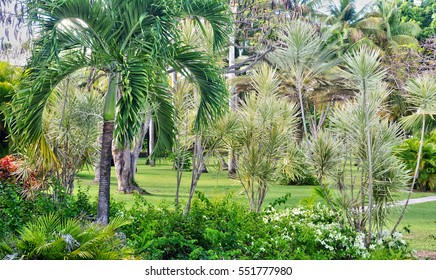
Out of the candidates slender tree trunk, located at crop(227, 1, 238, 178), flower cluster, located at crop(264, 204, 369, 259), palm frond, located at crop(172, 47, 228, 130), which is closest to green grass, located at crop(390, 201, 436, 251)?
flower cluster, located at crop(264, 204, 369, 259)

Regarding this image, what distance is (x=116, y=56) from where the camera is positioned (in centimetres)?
611

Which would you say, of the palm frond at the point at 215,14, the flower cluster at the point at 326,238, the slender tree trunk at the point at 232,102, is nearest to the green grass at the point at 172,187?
the slender tree trunk at the point at 232,102

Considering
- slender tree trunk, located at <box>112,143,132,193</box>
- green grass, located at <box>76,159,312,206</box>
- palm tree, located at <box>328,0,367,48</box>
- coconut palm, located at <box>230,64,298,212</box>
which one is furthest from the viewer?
palm tree, located at <box>328,0,367,48</box>

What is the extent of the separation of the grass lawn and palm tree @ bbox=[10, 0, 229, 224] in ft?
4.54

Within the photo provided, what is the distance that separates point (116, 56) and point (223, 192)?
6.58m

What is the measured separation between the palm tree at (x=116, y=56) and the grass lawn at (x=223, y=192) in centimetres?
138

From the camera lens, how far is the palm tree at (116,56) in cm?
596

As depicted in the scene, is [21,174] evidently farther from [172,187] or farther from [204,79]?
[172,187]

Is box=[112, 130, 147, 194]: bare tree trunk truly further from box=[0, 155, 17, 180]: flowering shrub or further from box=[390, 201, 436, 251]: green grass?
box=[390, 201, 436, 251]: green grass

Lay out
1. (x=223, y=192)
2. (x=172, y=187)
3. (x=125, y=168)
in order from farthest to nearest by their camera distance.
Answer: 1. (x=172, y=187)
2. (x=223, y=192)
3. (x=125, y=168)

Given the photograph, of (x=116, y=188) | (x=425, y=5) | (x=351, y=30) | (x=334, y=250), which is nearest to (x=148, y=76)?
(x=334, y=250)

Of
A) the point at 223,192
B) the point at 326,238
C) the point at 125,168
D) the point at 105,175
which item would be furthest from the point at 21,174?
the point at 223,192

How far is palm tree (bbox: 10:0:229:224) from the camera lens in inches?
235
